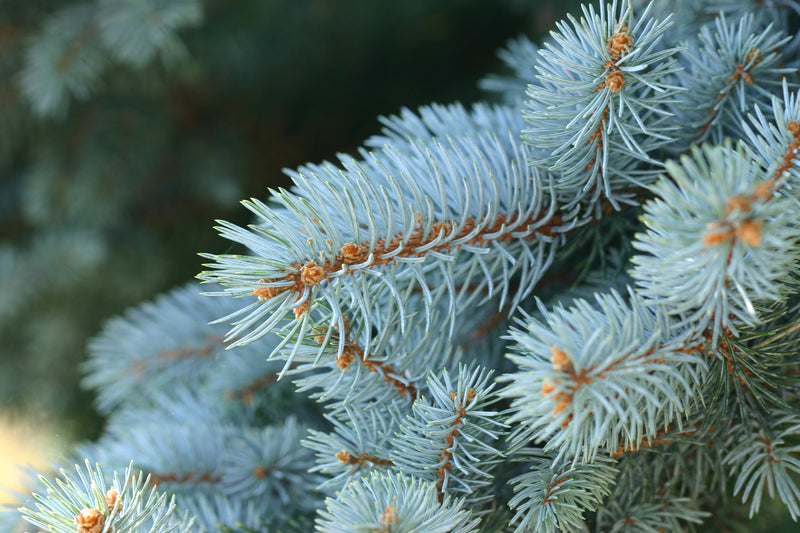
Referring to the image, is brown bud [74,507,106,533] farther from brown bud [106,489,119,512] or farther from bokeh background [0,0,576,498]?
bokeh background [0,0,576,498]

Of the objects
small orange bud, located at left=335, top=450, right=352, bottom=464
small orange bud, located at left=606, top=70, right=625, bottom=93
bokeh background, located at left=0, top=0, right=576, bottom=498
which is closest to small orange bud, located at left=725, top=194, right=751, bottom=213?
small orange bud, located at left=606, top=70, right=625, bottom=93

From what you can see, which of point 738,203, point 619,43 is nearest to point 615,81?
point 619,43

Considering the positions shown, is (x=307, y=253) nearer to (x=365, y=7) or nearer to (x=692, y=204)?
(x=692, y=204)

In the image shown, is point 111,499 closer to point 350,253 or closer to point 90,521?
point 90,521

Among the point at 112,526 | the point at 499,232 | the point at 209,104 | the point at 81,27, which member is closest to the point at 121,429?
the point at 112,526

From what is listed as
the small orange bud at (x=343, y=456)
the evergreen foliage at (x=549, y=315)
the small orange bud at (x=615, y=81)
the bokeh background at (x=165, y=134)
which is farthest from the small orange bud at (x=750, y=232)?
the bokeh background at (x=165, y=134)
